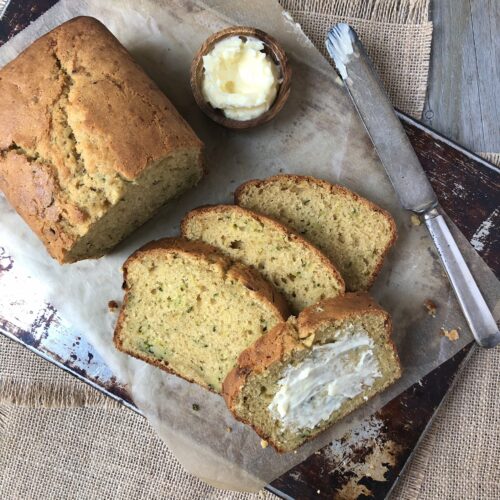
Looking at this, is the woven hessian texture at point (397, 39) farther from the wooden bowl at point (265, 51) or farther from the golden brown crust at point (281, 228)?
the golden brown crust at point (281, 228)

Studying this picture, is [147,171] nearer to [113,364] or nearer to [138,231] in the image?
[138,231]

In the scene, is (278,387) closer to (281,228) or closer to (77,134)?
(281,228)

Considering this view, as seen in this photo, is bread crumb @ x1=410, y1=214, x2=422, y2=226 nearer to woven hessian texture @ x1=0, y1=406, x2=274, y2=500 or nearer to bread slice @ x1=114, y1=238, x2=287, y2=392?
bread slice @ x1=114, y1=238, x2=287, y2=392

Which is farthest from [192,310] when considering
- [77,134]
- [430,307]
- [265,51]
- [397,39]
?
[397,39]

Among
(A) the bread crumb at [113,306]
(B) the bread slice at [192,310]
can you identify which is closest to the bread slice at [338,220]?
(B) the bread slice at [192,310]

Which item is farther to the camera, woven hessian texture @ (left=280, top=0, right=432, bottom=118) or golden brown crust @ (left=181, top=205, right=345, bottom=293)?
woven hessian texture @ (left=280, top=0, right=432, bottom=118)

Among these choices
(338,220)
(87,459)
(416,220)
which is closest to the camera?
(338,220)

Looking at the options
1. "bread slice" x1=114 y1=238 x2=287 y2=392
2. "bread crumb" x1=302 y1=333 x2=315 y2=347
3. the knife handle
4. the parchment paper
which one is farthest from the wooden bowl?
"bread crumb" x1=302 y1=333 x2=315 y2=347
